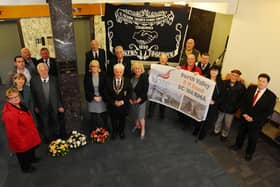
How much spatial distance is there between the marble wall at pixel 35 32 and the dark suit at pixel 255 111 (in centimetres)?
486

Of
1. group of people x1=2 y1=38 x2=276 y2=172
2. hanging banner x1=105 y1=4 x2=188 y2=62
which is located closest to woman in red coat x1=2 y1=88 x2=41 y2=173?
group of people x1=2 y1=38 x2=276 y2=172

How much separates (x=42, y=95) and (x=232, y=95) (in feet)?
9.57

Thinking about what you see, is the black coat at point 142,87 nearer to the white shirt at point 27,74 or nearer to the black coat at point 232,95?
the black coat at point 232,95

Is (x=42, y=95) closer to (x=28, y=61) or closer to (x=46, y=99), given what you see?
(x=46, y=99)

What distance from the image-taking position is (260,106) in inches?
124

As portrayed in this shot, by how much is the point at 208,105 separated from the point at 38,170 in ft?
8.89

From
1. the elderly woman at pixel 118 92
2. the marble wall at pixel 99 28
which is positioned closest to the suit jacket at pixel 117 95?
the elderly woman at pixel 118 92

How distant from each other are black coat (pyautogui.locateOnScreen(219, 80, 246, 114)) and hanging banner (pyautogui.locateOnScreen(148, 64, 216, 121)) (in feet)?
1.00

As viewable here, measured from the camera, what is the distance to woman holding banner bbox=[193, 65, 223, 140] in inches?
136

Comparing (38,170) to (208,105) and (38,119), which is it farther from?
(208,105)

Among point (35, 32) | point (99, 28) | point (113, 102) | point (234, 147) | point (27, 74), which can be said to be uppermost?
point (99, 28)

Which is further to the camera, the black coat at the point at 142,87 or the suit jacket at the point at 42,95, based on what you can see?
the black coat at the point at 142,87

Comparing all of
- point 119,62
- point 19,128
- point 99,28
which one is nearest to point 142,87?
point 119,62

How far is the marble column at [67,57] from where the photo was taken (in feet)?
9.95
